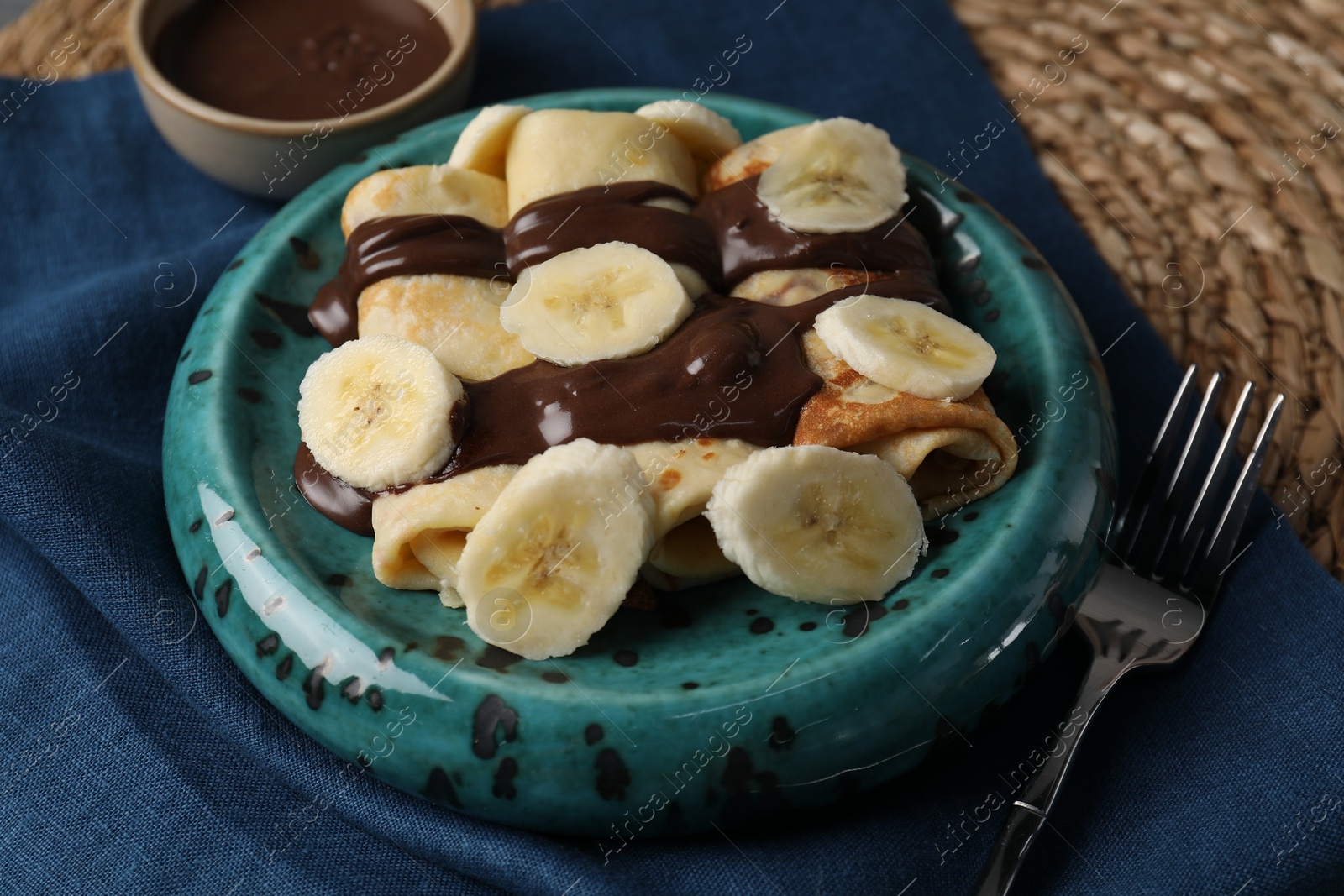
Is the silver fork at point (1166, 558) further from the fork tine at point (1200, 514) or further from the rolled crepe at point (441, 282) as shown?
the rolled crepe at point (441, 282)

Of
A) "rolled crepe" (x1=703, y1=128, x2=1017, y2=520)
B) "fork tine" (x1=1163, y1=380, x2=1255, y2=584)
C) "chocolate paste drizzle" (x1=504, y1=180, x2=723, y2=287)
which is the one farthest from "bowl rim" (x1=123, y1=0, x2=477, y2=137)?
"fork tine" (x1=1163, y1=380, x2=1255, y2=584)

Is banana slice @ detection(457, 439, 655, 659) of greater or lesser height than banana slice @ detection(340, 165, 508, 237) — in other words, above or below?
below

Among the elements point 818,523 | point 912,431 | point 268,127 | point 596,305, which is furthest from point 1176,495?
point 268,127

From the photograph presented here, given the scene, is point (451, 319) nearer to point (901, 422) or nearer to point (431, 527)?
point (431, 527)

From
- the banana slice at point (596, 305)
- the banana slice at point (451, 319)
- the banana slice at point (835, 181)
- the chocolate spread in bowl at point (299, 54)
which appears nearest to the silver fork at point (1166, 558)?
the banana slice at point (835, 181)

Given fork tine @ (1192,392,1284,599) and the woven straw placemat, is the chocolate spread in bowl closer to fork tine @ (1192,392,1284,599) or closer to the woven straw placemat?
the woven straw placemat

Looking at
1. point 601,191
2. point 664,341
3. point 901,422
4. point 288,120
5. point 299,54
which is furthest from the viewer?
point 299,54

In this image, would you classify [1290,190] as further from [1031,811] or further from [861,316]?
[1031,811]
